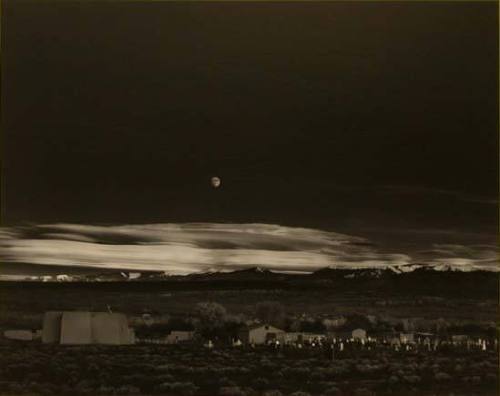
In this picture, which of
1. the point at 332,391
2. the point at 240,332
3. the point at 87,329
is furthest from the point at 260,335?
the point at 87,329

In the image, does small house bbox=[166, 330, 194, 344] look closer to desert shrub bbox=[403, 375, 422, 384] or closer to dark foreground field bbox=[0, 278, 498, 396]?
dark foreground field bbox=[0, 278, 498, 396]

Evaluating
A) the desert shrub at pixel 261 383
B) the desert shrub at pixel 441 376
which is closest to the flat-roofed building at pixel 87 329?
the desert shrub at pixel 261 383

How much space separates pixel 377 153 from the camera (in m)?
3.48

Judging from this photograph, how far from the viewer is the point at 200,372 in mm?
3369

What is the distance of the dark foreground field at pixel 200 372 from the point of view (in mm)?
3369

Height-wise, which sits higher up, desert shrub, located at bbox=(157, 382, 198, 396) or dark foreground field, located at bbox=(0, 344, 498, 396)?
dark foreground field, located at bbox=(0, 344, 498, 396)

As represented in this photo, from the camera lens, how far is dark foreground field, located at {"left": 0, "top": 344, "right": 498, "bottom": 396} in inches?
133

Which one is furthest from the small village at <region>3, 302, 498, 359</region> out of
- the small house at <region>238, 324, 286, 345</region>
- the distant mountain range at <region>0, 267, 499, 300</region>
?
the distant mountain range at <region>0, 267, 499, 300</region>

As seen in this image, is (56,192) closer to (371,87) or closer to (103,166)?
(103,166)

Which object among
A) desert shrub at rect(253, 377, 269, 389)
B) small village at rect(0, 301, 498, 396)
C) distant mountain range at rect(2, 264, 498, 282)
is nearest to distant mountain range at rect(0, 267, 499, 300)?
distant mountain range at rect(2, 264, 498, 282)

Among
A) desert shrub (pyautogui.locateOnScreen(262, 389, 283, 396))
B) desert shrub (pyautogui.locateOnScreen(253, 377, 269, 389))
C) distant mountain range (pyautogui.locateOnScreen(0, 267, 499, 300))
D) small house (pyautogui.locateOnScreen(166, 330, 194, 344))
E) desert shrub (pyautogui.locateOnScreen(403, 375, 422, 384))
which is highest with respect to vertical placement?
distant mountain range (pyautogui.locateOnScreen(0, 267, 499, 300))

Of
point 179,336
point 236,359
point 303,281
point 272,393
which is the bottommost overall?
point 272,393

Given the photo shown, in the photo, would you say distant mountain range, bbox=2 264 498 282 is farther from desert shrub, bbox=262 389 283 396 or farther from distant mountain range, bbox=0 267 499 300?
desert shrub, bbox=262 389 283 396

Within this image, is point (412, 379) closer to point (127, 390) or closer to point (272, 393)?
point (272, 393)
